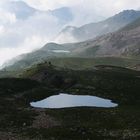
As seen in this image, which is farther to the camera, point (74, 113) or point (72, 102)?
point (72, 102)

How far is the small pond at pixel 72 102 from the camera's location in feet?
316

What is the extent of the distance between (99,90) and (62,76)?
80.2 ft

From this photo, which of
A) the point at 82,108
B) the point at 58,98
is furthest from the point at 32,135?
the point at 58,98

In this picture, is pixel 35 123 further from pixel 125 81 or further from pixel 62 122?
pixel 125 81

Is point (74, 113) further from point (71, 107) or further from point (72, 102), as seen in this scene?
point (72, 102)

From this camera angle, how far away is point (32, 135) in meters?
58.5

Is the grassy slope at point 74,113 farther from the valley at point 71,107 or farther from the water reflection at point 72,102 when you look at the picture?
the water reflection at point 72,102

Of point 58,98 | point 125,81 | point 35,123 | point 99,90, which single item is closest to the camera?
point 35,123

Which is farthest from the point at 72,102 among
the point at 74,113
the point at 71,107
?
the point at 74,113

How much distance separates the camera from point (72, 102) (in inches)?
3959

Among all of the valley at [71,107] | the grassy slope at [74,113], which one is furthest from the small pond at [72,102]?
the grassy slope at [74,113]

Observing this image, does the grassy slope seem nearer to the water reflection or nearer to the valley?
the valley

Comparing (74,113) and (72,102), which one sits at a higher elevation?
(74,113)

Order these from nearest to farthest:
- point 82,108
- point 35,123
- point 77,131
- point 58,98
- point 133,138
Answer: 1. point 133,138
2. point 77,131
3. point 35,123
4. point 82,108
5. point 58,98
